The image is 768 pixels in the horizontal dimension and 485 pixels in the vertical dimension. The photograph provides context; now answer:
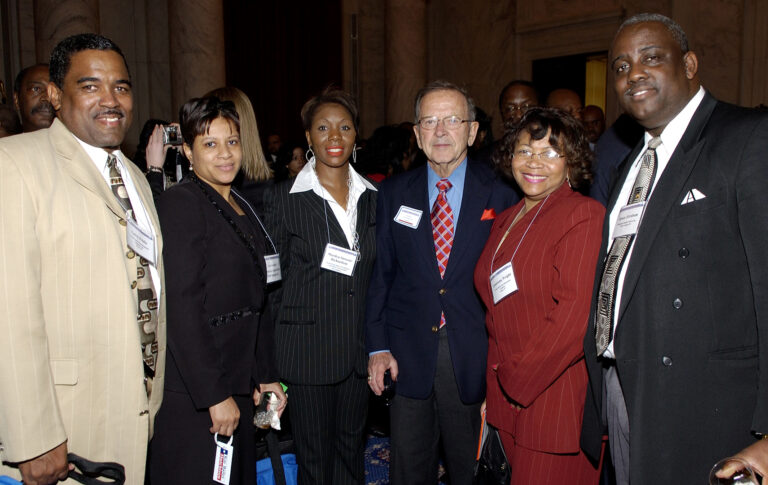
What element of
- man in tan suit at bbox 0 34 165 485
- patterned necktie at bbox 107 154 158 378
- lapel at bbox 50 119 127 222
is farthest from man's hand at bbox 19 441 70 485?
lapel at bbox 50 119 127 222

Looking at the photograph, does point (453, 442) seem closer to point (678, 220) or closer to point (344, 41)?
point (678, 220)

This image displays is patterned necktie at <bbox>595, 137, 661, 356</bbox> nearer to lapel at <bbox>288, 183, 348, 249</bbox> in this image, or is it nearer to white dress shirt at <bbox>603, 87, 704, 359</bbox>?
white dress shirt at <bbox>603, 87, 704, 359</bbox>

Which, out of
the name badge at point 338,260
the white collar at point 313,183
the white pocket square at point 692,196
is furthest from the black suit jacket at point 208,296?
the white pocket square at point 692,196

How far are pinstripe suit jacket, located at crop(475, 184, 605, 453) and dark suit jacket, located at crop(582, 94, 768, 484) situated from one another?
0.22 meters

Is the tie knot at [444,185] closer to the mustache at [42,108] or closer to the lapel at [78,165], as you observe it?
the lapel at [78,165]

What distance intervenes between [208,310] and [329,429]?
38.0 inches

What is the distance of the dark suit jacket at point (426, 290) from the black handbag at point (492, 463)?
0.75 ft

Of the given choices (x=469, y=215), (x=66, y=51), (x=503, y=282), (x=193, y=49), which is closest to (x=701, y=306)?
(x=503, y=282)

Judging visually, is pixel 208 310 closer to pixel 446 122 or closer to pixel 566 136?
pixel 446 122

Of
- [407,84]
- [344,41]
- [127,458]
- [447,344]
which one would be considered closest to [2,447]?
[127,458]

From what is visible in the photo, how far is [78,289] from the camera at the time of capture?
171cm

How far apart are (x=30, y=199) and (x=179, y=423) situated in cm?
98

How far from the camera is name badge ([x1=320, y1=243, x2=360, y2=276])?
2.64 metres

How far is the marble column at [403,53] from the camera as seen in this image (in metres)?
9.44
